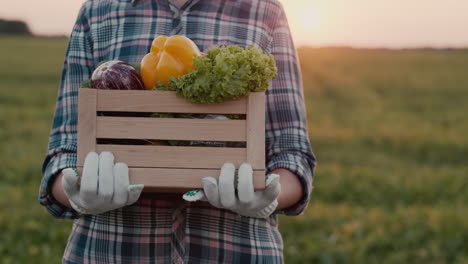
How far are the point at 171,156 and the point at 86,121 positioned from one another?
0.29 meters

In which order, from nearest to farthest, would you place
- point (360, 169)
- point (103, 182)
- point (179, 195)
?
1. point (103, 182)
2. point (179, 195)
3. point (360, 169)

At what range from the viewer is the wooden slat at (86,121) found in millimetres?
1853

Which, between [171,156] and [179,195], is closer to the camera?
[171,156]

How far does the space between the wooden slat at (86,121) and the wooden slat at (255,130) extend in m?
0.49

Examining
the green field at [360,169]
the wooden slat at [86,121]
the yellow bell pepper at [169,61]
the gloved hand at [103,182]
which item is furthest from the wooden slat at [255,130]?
the green field at [360,169]

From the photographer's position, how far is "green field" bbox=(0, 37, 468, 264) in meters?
6.11

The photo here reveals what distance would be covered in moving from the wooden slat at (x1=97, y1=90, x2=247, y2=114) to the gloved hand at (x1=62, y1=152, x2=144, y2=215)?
16cm

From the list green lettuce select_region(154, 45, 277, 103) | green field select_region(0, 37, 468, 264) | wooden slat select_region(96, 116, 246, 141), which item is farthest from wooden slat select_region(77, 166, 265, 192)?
green field select_region(0, 37, 468, 264)

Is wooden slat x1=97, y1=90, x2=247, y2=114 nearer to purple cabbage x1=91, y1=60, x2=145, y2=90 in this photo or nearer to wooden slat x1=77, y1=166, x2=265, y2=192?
purple cabbage x1=91, y1=60, x2=145, y2=90

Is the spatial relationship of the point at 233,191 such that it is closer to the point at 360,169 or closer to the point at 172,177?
the point at 172,177

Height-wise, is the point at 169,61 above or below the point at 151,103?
above

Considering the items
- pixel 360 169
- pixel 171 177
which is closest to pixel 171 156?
pixel 171 177

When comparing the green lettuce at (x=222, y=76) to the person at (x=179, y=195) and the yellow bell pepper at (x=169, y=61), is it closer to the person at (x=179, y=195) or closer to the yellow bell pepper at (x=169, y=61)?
the yellow bell pepper at (x=169, y=61)

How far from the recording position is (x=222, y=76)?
180cm
